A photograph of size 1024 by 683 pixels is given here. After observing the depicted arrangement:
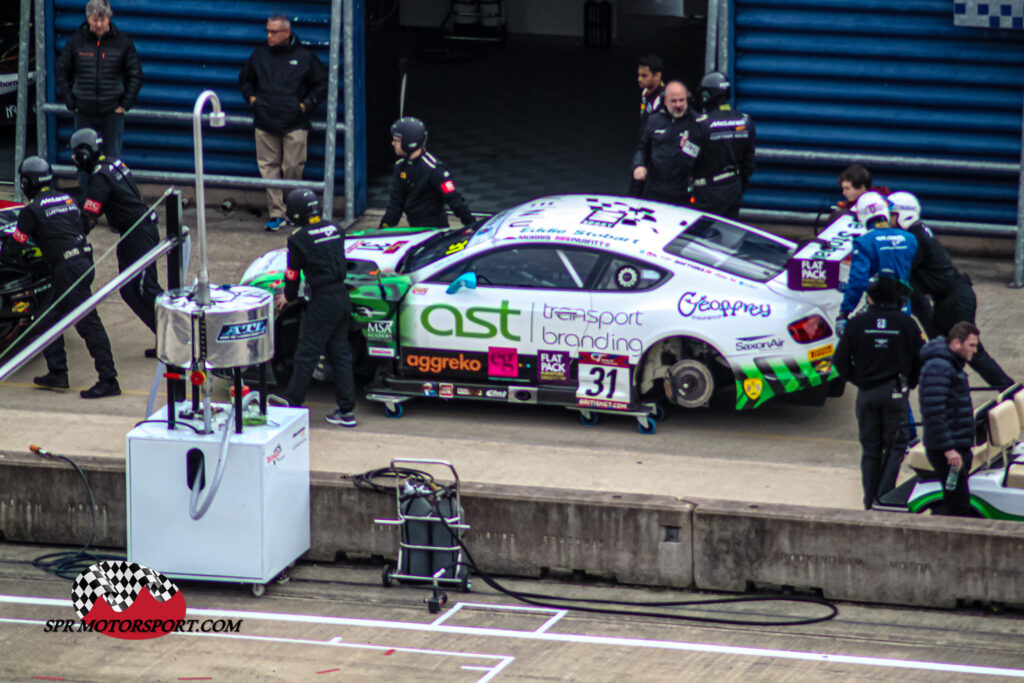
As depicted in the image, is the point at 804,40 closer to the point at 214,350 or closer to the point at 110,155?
the point at 110,155

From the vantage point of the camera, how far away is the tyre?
11.9m

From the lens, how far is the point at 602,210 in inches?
496

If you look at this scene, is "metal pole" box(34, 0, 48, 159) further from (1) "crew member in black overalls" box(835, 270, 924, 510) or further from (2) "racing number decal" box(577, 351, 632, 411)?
(1) "crew member in black overalls" box(835, 270, 924, 510)

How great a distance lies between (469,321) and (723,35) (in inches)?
222

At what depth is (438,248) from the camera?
1265 centimetres

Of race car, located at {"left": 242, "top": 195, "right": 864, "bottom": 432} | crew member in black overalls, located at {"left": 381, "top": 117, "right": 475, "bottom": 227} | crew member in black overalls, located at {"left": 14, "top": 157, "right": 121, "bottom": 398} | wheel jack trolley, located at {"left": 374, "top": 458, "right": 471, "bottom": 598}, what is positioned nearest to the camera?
wheel jack trolley, located at {"left": 374, "top": 458, "right": 471, "bottom": 598}

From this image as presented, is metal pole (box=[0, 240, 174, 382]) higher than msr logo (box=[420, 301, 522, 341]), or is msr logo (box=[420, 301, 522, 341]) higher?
metal pole (box=[0, 240, 174, 382])

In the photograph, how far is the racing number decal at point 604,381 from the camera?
39.1 feet

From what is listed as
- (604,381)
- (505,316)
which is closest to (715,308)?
(604,381)

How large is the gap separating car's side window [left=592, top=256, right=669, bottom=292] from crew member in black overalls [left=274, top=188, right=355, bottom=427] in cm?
191

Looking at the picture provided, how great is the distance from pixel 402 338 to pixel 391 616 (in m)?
3.31

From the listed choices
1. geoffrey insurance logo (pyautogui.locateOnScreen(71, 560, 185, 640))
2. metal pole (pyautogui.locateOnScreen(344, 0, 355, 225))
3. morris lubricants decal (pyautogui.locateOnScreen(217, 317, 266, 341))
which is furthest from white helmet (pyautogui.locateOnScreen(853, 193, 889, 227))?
metal pole (pyautogui.locateOnScreen(344, 0, 355, 225))

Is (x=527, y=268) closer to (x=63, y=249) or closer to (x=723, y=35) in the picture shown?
(x=63, y=249)

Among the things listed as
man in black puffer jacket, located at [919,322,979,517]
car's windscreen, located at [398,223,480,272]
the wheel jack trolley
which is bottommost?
the wheel jack trolley
